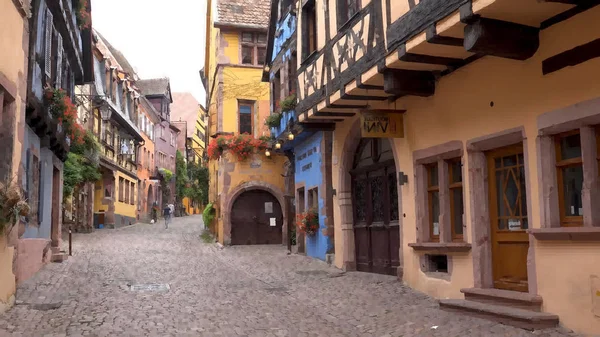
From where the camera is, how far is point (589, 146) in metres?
5.70

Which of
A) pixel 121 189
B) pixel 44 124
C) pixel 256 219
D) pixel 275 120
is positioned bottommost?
pixel 256 219

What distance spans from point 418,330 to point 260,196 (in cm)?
1578

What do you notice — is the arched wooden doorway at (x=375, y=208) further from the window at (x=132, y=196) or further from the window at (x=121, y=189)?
the window at (x=132, y=196)

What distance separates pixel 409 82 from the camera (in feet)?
26.9

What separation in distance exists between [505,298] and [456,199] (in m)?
2.13

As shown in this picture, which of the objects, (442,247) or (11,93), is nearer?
(11,93)

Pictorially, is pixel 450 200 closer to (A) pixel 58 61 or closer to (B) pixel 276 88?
(A) pixel 58 61

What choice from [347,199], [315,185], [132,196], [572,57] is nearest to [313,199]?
[315,185]

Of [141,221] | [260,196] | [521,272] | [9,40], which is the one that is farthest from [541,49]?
[141,221]

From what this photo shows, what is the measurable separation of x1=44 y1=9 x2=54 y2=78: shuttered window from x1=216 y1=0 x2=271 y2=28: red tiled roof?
425 inches

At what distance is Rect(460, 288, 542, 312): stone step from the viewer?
618 centimetres

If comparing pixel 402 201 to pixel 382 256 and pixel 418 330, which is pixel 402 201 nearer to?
pixel 382 256

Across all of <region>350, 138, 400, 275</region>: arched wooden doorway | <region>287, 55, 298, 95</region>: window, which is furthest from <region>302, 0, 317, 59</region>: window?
<region>287, 55, 298, 95</region>: window

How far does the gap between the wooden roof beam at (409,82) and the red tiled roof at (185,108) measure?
2109 inches
